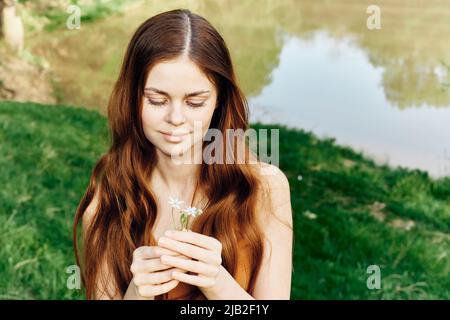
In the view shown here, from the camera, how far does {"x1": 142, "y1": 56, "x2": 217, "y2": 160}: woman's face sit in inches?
48.8

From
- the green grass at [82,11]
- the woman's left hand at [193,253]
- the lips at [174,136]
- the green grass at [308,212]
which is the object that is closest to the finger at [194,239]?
the woman's left hand at [193,253]

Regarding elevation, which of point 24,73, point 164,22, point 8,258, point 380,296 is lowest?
point 380,296

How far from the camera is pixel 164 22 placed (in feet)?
4.22

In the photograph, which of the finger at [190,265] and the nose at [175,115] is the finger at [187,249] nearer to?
the finger at [190,265]

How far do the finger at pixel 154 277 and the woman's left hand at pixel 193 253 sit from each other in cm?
1

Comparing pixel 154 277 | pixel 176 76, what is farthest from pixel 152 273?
pixel 176 76

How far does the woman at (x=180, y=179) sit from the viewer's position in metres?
1.26

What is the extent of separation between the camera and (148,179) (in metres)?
1.45

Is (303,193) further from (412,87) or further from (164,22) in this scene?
(164,22)

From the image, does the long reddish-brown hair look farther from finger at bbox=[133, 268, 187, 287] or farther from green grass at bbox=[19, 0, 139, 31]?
green grass at bbox=[19, 0, 139, 31]

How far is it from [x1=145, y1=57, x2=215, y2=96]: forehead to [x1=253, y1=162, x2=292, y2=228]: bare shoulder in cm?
28

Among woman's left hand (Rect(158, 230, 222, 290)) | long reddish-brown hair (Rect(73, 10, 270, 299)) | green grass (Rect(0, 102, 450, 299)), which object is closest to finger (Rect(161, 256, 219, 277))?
woman's left hand (Rect(158, 230, 222, 290))
